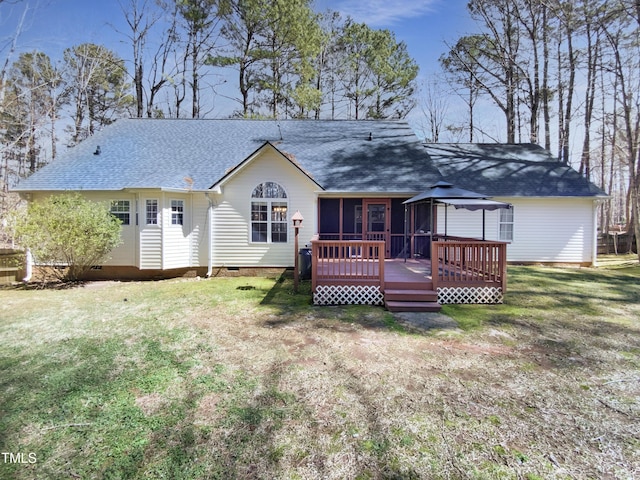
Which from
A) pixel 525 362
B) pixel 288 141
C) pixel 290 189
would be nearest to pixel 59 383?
pixel 525 362

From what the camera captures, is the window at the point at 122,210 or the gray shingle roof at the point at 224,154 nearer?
the window at the point at 122,210

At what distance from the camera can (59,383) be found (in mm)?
3744

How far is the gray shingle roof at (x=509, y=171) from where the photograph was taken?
41.0 feet

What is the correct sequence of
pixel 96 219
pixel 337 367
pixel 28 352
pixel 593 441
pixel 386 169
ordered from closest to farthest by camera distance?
1. pixel 593 441
2. pixel 337 367
3. pixel 28 352
4. pixel 96 219
5. pixel 386 169

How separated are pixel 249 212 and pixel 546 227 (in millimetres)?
11402

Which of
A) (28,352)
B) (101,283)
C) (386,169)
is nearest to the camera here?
(28,352)

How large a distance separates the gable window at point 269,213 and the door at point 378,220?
3.03 meters

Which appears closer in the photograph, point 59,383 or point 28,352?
point 59,383

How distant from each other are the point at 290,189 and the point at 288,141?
4.11 meters

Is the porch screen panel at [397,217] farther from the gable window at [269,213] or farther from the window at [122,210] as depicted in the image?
the window at [122,210]

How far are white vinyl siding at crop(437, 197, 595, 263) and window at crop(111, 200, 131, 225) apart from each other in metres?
11.1

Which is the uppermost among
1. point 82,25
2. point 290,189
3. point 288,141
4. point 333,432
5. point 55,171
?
point 82,25

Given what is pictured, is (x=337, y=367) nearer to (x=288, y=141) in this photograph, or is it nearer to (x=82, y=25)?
(x=288, y=141)

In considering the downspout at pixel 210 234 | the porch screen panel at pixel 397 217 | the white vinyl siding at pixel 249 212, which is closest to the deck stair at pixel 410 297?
the white vinyl siding at pixel 249 212
